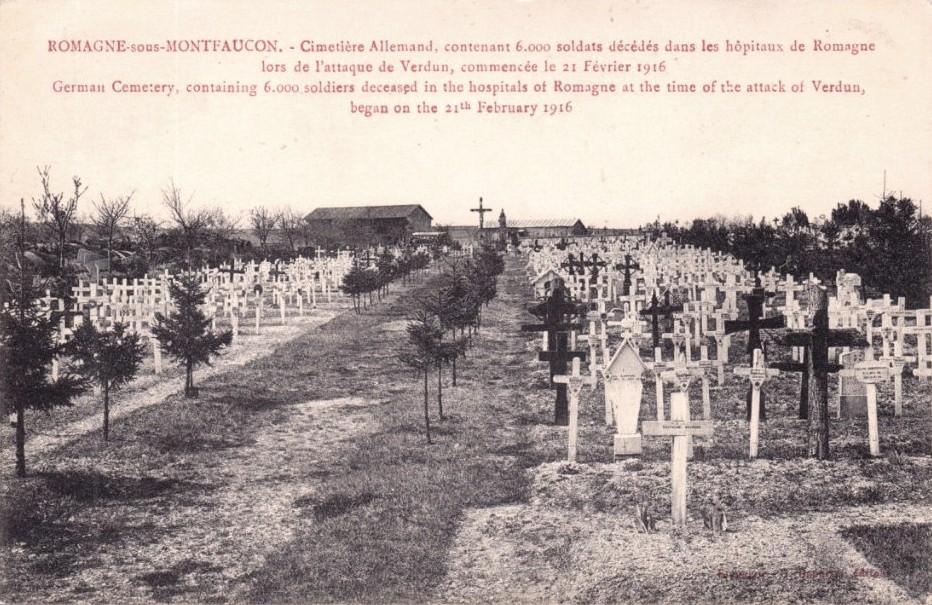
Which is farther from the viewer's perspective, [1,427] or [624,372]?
[1,427]

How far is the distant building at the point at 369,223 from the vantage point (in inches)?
2828

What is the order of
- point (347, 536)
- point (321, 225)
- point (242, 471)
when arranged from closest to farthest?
point (347, 536) → point (242, 471) → point (321, 225)

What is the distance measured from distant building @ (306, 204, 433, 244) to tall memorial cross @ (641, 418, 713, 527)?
6160 cm

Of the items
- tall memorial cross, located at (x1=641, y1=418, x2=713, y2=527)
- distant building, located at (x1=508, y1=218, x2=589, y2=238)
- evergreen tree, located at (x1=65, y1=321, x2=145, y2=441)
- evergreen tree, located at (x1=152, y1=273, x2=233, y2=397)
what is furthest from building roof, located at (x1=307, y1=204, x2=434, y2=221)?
tall memorial cross, located at (x1=641, y1=418, x2=713, y2=527)

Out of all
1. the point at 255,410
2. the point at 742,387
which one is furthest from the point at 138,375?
the point at 742,387

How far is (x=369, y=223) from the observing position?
7325cm

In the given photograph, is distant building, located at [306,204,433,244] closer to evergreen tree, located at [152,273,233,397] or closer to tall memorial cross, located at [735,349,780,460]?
evergreen tree, located at [152,273,233,397]

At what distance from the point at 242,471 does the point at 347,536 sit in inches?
119

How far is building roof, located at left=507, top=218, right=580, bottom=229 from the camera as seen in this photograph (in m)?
90.6

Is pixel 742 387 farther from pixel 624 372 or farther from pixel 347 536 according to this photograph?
pixel 347 536

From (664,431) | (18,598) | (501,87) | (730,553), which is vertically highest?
(501,87)

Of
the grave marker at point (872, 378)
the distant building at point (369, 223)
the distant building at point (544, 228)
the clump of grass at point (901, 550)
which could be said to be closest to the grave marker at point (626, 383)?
the grave marker at point (872, 378)

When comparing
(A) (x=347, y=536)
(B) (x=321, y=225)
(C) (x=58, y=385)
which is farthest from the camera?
(B) (x=321, y=225)

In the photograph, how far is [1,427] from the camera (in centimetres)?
1108
